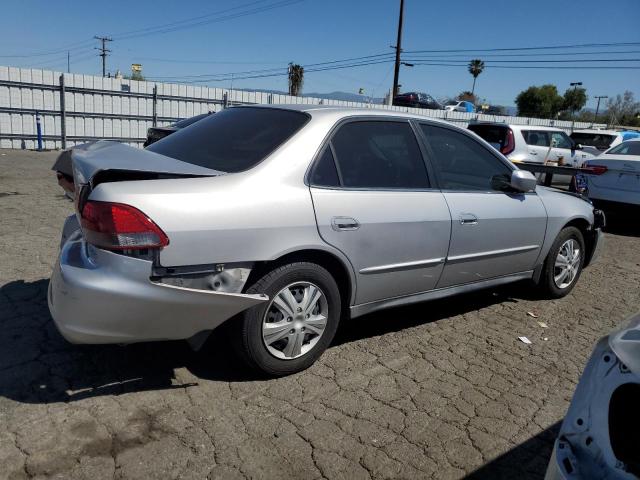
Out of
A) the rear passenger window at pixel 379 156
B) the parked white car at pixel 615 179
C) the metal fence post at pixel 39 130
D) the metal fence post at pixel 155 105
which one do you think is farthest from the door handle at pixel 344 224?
the metal fence post at pixel 155 105

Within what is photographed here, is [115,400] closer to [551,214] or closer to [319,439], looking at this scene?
[319,439]

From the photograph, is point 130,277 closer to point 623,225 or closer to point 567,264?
point 567,264

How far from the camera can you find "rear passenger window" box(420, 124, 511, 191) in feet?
12.9

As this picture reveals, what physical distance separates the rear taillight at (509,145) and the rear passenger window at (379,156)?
8.84 meters

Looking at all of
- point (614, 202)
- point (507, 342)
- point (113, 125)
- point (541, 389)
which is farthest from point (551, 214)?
point (113, 125)

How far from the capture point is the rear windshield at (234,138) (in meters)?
3.18

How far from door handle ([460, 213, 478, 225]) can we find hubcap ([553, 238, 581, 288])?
4.80 ft

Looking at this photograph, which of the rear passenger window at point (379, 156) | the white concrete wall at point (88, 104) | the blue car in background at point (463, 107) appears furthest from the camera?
the blue car in background at point (463, 107)

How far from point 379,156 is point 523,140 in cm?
970

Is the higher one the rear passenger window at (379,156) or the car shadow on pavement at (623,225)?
the rear passenger window at (379,156)

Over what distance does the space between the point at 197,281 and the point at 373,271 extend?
1.19m

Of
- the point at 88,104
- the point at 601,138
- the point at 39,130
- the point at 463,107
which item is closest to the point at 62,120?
the point at 39,130

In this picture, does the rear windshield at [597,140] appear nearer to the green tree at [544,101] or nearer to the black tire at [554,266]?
the black tire at [554,266]

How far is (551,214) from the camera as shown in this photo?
4.66 m
